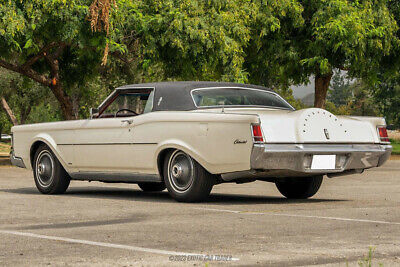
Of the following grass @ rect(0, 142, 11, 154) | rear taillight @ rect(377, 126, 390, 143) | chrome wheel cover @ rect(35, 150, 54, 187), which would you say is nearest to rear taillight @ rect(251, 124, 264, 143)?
rear taillight @ rect(377, 126, 390, 143)

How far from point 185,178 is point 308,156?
1559 mm

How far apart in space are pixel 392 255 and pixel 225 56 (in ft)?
63.4

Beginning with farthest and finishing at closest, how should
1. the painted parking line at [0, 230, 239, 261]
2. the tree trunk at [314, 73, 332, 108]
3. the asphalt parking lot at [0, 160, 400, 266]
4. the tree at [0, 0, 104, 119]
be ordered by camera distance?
the tree trunk at [314, 73, 332, 108] → the tree at [0, 0, 104, 119] → the painted parking line at [0, 230, 239, 261] → the asphalt parking lot at [0, 160, 400, 266]

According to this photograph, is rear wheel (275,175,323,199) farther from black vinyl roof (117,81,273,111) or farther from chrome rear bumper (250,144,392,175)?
black vinyl roof (117,81,273,111)

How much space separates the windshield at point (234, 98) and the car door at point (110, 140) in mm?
755

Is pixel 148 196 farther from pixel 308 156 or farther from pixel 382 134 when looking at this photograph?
pixel 382 134

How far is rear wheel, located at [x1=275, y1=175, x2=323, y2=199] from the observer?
11.5 metres

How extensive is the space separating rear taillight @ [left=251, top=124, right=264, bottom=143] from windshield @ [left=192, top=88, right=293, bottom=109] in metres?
1.21

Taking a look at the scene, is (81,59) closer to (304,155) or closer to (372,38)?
(372,38)

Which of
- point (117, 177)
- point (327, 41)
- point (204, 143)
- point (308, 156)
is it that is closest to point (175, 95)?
point (204, 143)

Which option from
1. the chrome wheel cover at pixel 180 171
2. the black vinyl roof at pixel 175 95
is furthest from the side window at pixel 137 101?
the chrome wheel cover at pixel 180 171

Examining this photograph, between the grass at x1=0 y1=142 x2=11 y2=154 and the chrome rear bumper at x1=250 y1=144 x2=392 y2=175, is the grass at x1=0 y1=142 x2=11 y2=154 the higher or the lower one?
the lower one

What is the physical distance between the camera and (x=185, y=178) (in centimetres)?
→ 1037

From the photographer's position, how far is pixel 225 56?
25.1m
